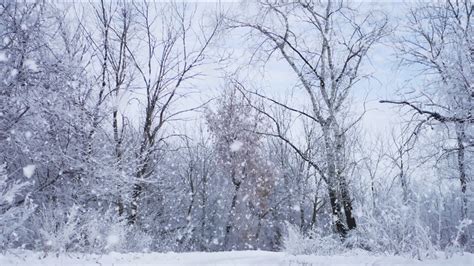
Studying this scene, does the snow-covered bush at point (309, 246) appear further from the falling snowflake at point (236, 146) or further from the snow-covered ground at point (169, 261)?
the falling snowflake at point (236, 146)

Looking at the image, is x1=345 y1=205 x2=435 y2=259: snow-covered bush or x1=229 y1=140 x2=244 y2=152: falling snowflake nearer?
x1=345 y1=205 x2=435 y2=259: snow-covered bush

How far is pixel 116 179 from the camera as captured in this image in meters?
11.4

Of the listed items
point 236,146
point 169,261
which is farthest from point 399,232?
point 236,146

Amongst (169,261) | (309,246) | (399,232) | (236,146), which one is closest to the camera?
(399,232)

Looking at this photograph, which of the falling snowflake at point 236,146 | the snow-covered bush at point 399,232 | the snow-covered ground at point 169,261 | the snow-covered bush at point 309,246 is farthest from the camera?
the falling snowflake at point 236,146

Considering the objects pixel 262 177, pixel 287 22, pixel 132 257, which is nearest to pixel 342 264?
pixel 132 257

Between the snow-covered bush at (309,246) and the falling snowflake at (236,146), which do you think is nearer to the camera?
the snow-covered bush at (309,246)

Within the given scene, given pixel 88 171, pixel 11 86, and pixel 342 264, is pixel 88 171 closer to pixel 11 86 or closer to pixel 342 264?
pixel 11 86

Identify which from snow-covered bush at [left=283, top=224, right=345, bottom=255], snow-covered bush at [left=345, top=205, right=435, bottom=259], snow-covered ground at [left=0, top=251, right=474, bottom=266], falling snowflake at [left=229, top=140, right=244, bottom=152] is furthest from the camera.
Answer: falling snowflake at [left=229, top=140, right=244, bottom=152]

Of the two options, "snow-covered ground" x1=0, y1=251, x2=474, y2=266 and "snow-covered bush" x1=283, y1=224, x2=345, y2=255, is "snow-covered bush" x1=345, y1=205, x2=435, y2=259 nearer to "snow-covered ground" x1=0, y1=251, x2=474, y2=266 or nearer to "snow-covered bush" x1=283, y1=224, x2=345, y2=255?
"snow-covered ground" x1=0, y1=251, x2=474, y2=266

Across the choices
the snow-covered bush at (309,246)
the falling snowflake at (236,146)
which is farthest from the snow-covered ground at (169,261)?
the falling snowflake at (236,146)

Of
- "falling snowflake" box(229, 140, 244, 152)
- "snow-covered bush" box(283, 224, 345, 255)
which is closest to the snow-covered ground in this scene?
"snow-covered bush" box(283, 224, 345, 255)

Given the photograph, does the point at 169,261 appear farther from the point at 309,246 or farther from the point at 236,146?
the point at 236,146

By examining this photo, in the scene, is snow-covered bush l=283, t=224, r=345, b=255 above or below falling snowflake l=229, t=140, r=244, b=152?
below
